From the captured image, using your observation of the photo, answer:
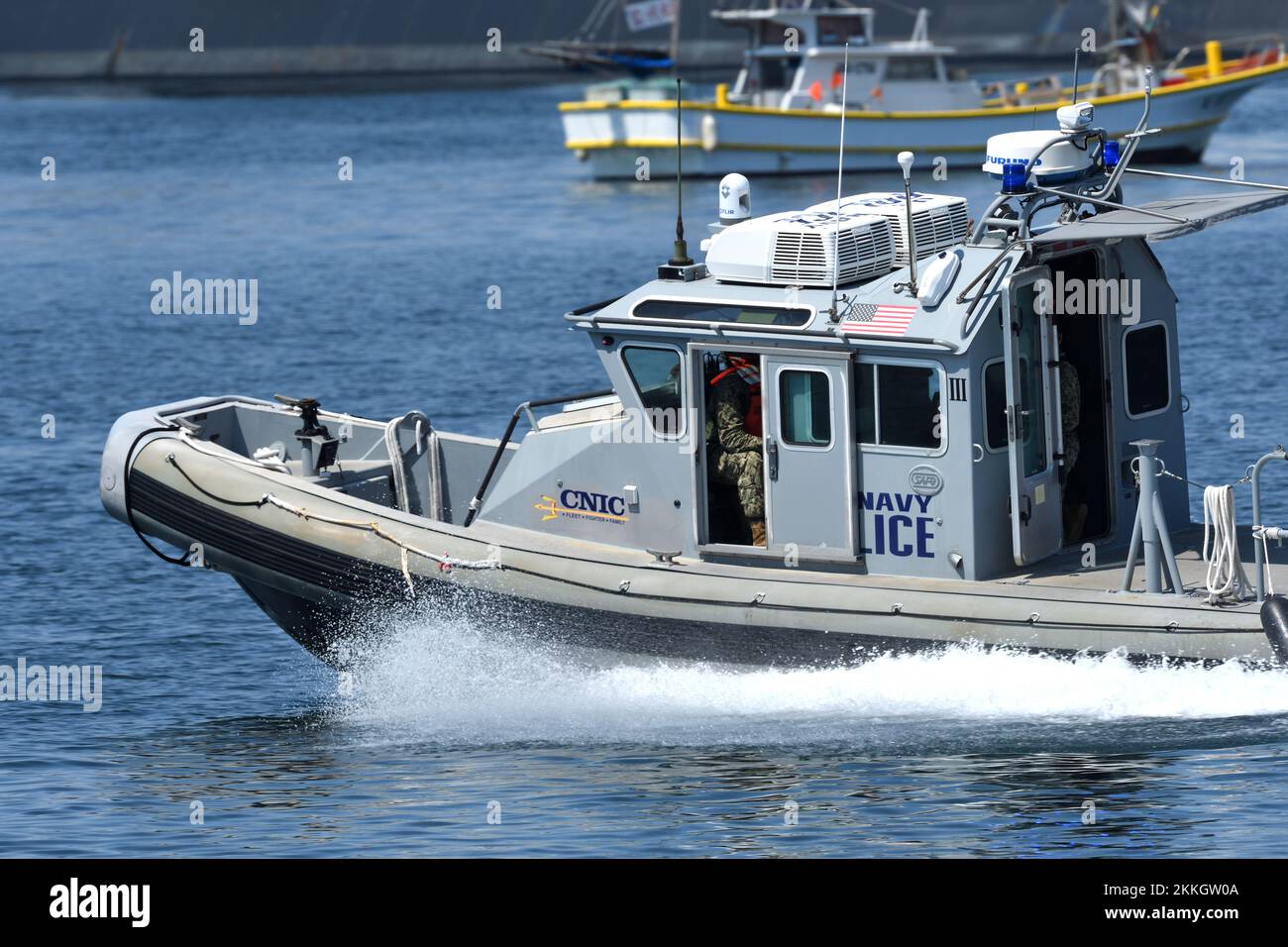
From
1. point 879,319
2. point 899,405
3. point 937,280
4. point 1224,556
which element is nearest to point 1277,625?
point 1224,556

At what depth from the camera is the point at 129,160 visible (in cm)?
5084

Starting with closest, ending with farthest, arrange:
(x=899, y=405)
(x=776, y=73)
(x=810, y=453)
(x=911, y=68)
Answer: (x=899, y=405)
(x=810, y=453)
(x=911, y=68)
(x=776, y=73)

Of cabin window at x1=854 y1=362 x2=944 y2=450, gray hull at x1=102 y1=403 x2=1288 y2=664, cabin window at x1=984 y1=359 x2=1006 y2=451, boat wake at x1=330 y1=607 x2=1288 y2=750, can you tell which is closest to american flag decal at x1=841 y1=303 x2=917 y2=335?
cabin window at x1=854 y1=362 x2=944 y2=450

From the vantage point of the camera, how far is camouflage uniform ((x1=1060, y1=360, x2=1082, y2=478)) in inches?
444

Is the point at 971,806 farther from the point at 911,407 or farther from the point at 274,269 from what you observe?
the point at 274,269

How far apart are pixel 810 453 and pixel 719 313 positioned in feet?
3.13

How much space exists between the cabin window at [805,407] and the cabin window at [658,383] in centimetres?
66

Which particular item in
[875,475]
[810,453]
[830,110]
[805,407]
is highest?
[830,110]

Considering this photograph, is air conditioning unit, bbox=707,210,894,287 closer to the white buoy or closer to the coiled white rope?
the white buoy

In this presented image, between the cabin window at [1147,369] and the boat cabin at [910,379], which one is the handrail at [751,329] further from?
the cabin window at [1147,369]

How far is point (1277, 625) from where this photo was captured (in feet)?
32.9

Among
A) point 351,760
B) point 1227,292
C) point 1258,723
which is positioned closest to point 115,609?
point 351,760

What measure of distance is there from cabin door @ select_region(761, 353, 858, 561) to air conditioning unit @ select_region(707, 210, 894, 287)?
54 cm

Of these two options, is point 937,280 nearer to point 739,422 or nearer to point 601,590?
point 739,422
